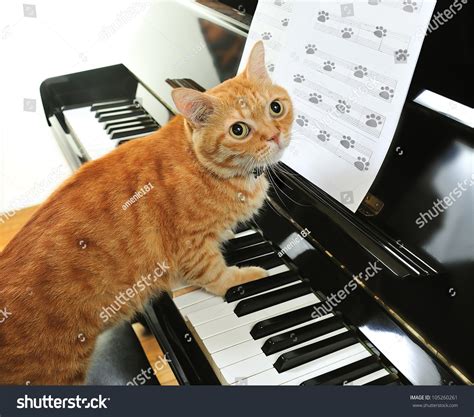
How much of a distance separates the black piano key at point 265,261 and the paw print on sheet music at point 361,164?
261mm

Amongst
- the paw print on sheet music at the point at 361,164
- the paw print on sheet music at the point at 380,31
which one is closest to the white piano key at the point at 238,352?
the paw print on sheet music at the point at 361,164

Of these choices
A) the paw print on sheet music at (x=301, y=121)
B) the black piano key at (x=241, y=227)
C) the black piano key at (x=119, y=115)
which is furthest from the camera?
the black piano key at (x=119, y=115)

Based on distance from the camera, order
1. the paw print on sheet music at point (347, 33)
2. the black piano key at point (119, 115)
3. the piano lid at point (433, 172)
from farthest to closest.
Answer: the black piano key at point (119, 115), the paw print on sheet music at point (347, 33), the piano lid at point (433, 172)

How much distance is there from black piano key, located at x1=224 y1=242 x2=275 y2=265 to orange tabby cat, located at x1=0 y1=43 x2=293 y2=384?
32 mm

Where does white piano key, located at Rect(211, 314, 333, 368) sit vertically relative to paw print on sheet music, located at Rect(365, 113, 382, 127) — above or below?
below

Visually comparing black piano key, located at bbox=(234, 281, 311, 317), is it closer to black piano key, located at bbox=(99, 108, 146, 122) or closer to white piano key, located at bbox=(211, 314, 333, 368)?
white piano key, located at bbox=(211, 314, 333, 368)

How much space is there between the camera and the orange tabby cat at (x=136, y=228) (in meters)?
0.82

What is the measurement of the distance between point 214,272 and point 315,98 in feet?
1.32

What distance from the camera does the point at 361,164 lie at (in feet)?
2.45

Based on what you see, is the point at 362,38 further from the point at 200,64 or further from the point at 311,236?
the point at 200,64

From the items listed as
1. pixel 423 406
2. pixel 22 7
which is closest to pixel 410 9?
pixel 423 406

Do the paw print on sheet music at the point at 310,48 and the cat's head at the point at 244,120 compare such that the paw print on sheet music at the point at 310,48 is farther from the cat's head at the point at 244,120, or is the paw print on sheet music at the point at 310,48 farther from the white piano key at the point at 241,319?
the white piano key at the point at 241,319

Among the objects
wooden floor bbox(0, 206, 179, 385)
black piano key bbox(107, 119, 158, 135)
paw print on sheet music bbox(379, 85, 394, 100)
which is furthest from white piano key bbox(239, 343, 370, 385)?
black piano key bbox(107, 119, 158, 135)

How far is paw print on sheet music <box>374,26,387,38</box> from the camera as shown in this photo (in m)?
0.70
